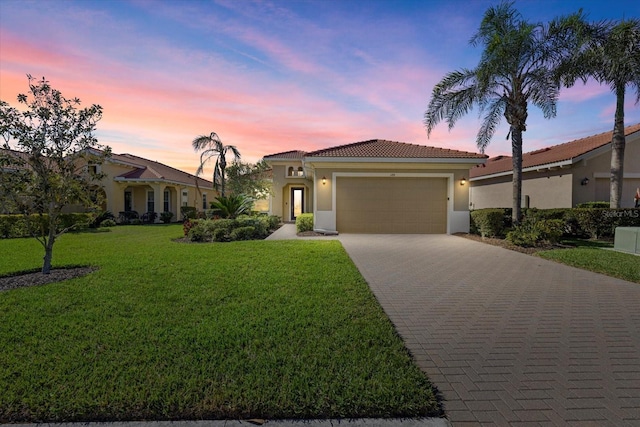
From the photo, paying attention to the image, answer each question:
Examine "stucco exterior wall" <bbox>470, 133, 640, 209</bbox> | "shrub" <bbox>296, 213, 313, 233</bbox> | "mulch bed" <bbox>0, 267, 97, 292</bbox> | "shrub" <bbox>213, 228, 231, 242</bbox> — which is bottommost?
"mulch bed" <bbox>0, 267, 97, 292</bbox>

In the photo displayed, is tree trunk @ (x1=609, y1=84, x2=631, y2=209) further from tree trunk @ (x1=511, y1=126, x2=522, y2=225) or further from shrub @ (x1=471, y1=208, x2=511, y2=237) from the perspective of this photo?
shrub @ (x1=471, y1=208, x2=511, y2=237)

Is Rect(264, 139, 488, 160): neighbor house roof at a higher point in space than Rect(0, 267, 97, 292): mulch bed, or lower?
higher

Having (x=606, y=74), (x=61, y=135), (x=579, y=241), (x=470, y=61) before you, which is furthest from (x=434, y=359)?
(x=606, y=74)

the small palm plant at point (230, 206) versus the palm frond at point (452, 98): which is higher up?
the palm frond at point (452, 98)

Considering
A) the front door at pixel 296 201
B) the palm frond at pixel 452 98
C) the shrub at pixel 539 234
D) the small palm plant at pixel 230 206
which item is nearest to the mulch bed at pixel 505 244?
the shrub at pixel 539 234

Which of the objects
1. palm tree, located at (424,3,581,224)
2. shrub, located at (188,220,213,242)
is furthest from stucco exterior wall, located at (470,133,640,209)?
shrub, located at (188,220,213,242)

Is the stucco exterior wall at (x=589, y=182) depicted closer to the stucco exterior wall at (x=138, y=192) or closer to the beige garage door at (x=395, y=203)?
the beige garage door at (x=395, y=203)

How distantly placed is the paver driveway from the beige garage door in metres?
6.70

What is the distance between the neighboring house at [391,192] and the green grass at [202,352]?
823 cm

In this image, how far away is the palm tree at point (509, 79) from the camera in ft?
37.5

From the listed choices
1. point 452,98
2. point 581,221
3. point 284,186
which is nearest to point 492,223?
point 581,221

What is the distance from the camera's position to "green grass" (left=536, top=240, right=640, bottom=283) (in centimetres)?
716

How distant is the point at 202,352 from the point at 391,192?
12313 millimetres

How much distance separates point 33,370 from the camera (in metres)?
2.99
